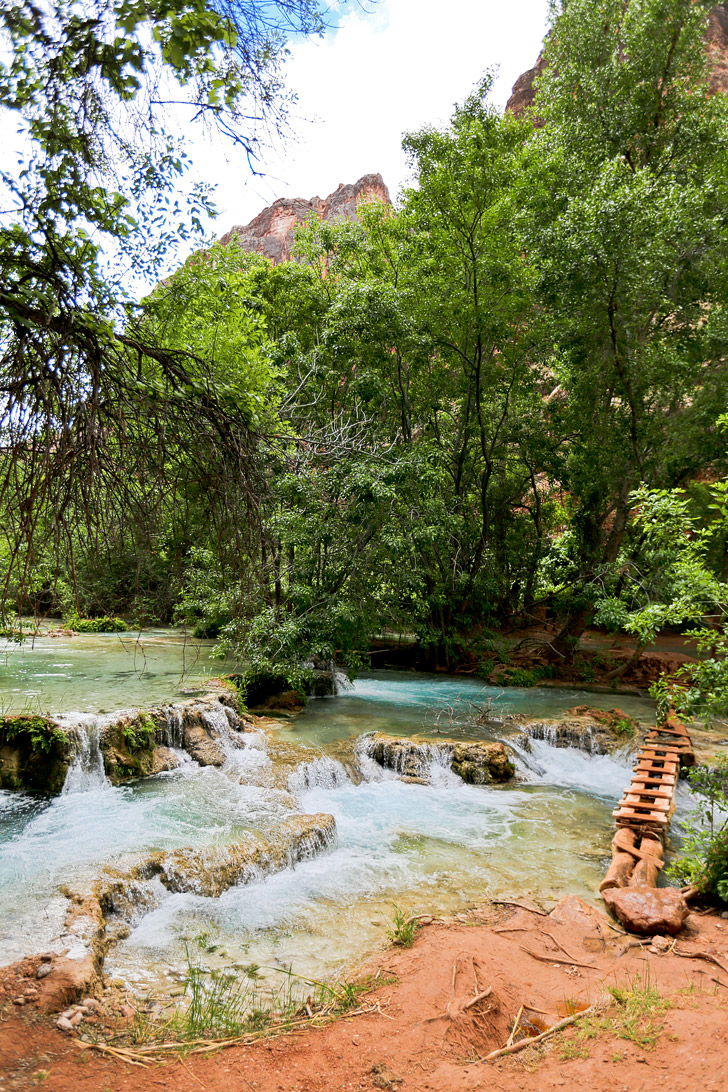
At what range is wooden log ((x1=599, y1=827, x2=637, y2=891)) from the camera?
5.84 meters

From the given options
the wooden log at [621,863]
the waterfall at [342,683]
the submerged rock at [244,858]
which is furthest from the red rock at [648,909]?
the waterfall at [342,683]

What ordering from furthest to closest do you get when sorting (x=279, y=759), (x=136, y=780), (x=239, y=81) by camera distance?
(x=279, y=759)
(x=136, y=780)
(x=239, y=81)

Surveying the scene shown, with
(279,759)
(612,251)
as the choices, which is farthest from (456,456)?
(279,759)

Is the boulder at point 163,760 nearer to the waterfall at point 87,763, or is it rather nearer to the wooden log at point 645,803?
the waterfall at point 87,763

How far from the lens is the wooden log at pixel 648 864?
5900 mm

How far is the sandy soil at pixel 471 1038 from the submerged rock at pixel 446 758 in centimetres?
497

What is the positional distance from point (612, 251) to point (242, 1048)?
1318 centimetres

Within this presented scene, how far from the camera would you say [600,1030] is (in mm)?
3365

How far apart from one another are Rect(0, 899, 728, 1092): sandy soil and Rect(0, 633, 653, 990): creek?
3.29ft

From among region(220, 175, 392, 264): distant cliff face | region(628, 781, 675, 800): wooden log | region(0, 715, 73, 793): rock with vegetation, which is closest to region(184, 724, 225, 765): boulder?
region(0, 715, 73, 793): rock with vegetation

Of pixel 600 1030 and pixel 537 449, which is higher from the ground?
pixel 537 449

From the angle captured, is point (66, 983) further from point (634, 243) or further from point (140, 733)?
point (634, 243)

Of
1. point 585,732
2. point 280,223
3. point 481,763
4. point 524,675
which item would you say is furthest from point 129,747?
point 280,223

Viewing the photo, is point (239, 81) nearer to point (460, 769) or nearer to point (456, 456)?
point (460, 769)
